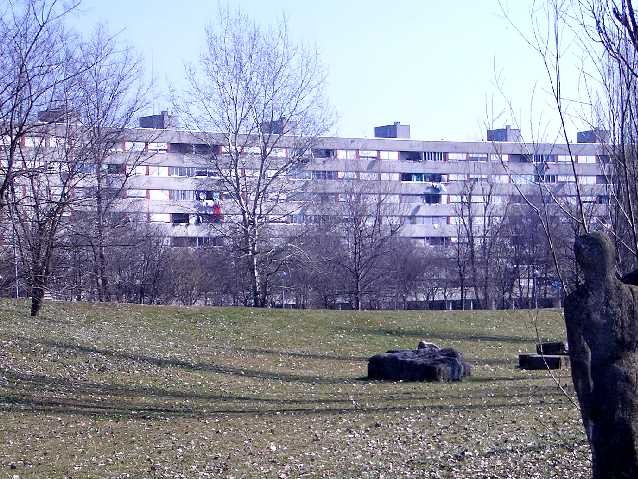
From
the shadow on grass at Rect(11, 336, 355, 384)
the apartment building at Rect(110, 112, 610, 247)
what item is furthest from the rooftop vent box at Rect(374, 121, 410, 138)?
the shadow on grass at Rect(11, 336, 355, 384)

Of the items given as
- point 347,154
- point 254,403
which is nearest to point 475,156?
point 347,154

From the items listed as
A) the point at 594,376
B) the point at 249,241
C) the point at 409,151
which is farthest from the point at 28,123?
the point at 409,151

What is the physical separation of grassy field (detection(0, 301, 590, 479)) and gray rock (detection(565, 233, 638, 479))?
12.2 feet

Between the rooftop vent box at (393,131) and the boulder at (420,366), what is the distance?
197 ft

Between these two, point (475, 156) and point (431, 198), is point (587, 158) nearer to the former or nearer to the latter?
point (431, 198)

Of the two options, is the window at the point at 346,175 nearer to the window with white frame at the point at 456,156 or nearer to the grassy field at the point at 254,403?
the window with white frame at the point at 456,156

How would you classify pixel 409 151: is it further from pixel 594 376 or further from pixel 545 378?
pixel 594 376

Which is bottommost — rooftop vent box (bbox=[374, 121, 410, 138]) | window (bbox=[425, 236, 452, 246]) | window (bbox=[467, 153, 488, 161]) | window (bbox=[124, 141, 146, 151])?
window (bbox=[425, 236, 452, 246])

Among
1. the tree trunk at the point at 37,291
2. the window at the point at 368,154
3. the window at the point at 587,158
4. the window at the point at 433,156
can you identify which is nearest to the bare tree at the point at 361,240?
the window at the point at 368,154

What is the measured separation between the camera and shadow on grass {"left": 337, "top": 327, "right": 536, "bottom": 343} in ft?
93.7

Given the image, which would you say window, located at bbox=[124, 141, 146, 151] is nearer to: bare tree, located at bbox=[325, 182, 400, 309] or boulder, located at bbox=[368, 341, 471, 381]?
bare tree, located at bbox=[325, 182, 400, 309]

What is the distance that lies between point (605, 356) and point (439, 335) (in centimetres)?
2325

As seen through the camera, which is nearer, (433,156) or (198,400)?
(198,400)

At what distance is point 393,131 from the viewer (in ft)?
261
